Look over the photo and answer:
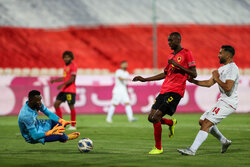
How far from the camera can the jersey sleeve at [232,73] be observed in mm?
9102

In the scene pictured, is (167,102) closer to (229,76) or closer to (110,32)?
Answer: (229,76)

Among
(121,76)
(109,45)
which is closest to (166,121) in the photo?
(121,76)

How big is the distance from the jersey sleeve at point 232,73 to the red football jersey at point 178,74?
773mm

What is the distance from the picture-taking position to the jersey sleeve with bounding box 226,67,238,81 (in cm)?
910

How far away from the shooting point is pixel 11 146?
10984 mm

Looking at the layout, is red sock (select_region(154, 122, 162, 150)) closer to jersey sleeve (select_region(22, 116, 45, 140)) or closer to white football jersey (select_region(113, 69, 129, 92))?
jersey sleeve (select_region(22, 116, 45, 140))

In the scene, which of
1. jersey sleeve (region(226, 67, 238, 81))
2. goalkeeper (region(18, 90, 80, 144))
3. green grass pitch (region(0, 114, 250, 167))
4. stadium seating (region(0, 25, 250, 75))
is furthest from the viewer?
stadium seating (region(0, 25, 250, 75))

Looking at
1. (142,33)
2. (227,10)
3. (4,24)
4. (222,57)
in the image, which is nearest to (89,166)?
(222,57)

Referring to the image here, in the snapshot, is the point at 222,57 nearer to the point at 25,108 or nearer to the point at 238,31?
the point at 25,108

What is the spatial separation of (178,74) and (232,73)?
3.54 ft

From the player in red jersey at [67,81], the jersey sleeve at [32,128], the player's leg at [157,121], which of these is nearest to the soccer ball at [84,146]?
the jersey sleeve at [32,128]

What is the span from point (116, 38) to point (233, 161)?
64.4 metres

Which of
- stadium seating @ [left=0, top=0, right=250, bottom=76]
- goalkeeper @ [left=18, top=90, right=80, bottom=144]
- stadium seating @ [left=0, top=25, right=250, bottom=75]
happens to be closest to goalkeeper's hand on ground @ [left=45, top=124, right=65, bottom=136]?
goalkeeper @ [left=18, top=90, right=80, bottom=144]

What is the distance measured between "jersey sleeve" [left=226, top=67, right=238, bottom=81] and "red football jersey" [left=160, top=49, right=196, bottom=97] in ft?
2.54
